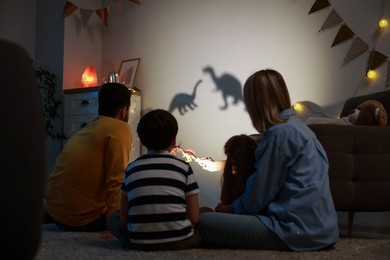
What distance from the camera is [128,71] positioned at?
13.6ft

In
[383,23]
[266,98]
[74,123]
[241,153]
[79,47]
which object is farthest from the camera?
[79,47]

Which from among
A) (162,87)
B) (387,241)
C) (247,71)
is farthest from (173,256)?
(162,87)

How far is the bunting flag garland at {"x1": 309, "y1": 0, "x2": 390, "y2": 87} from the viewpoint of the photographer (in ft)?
9.71

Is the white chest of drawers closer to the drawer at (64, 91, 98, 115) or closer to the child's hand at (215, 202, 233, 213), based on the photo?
the drawer at (64, 91, 98, 115)

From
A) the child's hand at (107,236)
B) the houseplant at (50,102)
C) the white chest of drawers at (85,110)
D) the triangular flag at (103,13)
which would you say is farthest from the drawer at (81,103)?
the child's hand at (107,236)

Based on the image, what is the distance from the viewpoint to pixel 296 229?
4.98 feet

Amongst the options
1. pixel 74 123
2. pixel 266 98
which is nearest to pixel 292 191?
pixel 266 98

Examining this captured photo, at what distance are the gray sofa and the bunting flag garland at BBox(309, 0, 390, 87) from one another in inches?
40.7

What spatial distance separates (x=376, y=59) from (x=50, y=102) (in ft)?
9.68

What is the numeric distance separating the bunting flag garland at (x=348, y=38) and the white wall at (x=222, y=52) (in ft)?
Result: 0.10

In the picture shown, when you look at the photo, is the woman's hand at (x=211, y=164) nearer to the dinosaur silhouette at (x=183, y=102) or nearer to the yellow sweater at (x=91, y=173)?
the dinosaur silhouette at (x=183, y=102)

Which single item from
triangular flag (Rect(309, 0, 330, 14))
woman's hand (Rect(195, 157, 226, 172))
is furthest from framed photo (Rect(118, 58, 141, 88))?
triangular flag (Rect(309, 0, 330, 14))

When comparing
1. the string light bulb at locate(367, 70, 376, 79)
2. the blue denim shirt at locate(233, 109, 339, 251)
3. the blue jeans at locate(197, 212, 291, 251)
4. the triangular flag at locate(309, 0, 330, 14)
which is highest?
the triangular flag at locate(309, 0, 330, 14)

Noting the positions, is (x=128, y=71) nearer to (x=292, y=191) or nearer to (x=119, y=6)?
(x=119, y=6)
